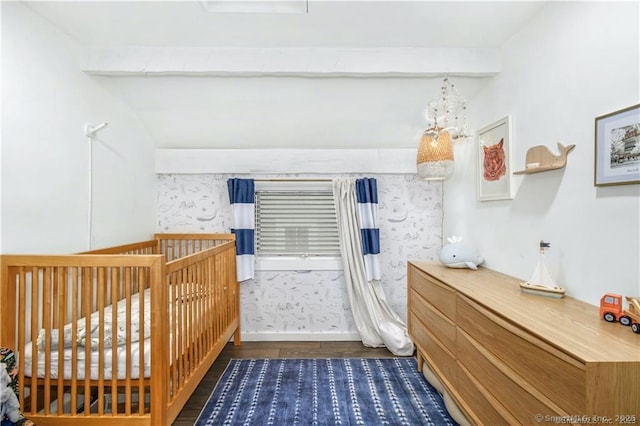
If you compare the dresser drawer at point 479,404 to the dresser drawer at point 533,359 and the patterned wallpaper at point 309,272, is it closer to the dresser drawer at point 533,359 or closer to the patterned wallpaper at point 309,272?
the dresser drawer at point 533,359

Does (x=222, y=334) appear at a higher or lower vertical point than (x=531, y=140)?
lower

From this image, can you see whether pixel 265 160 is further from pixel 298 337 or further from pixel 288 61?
pixel 298 337

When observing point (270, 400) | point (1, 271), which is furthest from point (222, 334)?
point (1, 271)

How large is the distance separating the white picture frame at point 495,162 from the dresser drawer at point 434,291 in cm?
69

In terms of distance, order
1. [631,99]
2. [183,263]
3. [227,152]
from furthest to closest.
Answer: [227,152]
[183,263]
[631,99]

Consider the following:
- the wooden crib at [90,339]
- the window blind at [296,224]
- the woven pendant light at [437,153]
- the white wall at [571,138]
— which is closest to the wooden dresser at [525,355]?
the white wall at [571,138]

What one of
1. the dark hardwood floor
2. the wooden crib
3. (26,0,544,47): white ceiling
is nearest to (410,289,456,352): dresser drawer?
the dark hardwood floor

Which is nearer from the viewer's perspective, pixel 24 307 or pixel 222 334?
pixel 24 307

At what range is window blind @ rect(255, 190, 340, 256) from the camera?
312 cm

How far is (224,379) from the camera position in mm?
2262

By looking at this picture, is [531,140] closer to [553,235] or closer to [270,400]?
[553,235]

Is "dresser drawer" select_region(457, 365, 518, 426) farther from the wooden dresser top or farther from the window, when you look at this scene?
the window

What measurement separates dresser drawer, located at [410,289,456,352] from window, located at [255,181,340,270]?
1.02 m

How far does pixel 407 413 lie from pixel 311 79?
7.55 feet
